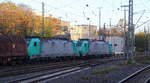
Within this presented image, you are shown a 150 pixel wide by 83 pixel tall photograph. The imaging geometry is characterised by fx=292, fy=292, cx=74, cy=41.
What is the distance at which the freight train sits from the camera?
27453 millimetres

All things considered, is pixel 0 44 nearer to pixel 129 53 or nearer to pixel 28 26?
pixel 129 53

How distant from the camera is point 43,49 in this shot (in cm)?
3503

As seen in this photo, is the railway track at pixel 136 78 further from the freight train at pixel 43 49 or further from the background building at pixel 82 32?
the background building at pixel 82 32

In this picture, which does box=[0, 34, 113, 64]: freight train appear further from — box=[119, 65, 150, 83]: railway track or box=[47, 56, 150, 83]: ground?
box=[119, 65, 150, 83]: railway track

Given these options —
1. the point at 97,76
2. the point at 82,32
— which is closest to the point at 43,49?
the point at 97,76

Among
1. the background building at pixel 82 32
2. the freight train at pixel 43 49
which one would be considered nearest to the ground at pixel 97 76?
the freight train at pixel 43 49

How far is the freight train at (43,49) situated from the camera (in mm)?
27453

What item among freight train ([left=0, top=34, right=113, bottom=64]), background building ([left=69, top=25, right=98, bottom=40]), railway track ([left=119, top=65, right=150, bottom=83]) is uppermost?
background building ([left=69, top=25, right=98, bottom=40])

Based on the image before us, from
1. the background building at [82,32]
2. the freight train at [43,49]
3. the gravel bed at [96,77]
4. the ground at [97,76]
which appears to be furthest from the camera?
the background building at [82,32]

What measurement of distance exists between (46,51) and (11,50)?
26.9 ft

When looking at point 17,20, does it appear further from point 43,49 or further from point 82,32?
point 82,32

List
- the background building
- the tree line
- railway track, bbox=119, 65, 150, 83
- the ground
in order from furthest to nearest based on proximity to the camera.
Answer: the background building → the tree line → railway track, bbox=119, 65, 150, 83 → the ground

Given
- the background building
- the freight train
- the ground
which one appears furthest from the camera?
the background building

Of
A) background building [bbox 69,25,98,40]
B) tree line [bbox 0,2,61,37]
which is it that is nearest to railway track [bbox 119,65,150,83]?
tree line [bbox 0,2,61,37]
